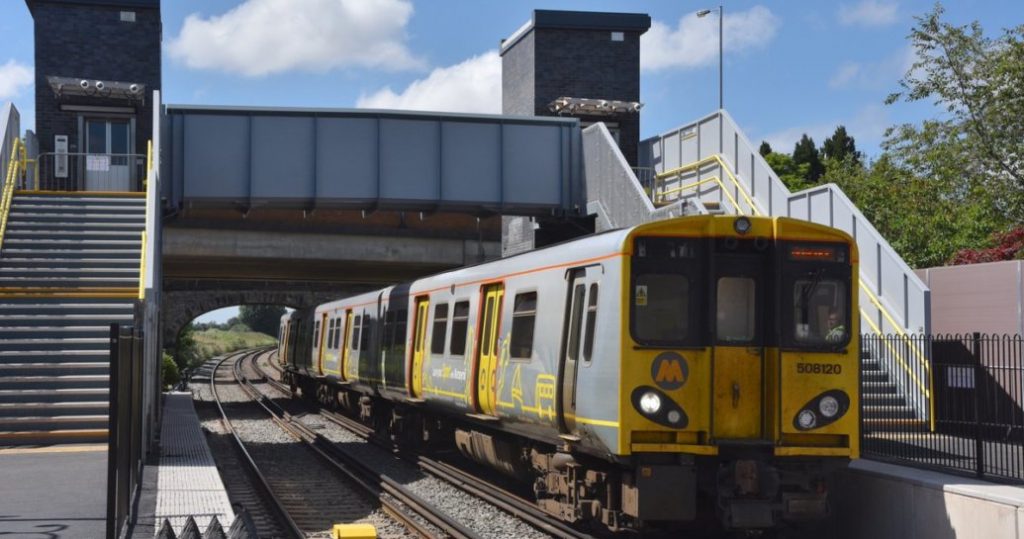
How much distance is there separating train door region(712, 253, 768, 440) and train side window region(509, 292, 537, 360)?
235 cm

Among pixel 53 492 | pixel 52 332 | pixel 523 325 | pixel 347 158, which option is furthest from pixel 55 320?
pixel 523 325

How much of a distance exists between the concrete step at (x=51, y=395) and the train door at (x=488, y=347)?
6.83 m

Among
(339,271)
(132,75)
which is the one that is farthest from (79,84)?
(339,271)

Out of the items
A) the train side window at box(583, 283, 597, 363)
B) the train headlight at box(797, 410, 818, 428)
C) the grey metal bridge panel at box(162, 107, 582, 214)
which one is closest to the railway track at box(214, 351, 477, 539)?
the train side window at box(583, 283, 597, 363)

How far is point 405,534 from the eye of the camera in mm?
11742

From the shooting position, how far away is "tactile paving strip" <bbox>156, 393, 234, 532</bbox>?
10.8 meters

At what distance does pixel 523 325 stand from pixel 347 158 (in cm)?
1246

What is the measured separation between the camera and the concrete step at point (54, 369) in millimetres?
17219

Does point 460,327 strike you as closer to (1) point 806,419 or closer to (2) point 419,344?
(2) point 419,344

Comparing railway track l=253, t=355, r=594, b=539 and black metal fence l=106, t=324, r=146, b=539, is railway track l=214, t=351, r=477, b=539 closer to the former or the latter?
railway track l=253, t=355, r=594, b=539

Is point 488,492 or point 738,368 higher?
point 738,368

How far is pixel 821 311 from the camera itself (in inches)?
389

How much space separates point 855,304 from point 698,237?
1486mm

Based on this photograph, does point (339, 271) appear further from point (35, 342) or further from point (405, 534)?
point (405, 534)
